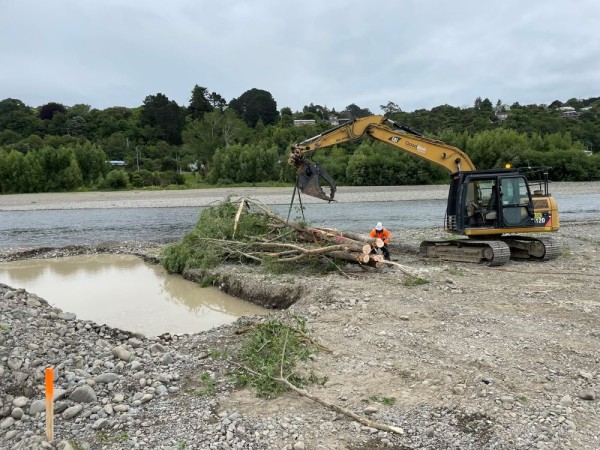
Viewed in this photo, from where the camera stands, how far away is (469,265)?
539 inches

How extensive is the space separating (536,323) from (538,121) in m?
85.2

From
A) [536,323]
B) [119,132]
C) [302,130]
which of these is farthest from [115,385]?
[119,132]

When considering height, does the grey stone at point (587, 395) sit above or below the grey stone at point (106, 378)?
above

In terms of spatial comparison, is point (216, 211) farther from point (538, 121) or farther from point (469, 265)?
point (538, 121)

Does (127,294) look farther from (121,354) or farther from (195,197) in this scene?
(195,197)

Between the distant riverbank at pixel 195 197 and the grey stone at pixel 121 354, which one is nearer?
the grey stone at pixel 121 354

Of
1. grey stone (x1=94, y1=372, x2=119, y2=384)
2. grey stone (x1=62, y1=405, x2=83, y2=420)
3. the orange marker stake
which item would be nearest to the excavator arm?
grey stone (x1=94, y1=372, x2=119, y2=384)

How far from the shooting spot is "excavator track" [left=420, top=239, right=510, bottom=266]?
13250 millimetres

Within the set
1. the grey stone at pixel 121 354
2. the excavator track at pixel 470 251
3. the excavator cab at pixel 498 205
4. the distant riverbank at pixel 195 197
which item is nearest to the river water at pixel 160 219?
the distant riverbank at pixel 195 197

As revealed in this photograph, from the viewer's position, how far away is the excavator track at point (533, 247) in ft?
45.1

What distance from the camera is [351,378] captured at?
634 cm

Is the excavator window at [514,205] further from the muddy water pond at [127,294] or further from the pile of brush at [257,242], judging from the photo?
the muddy water pond at [127,294]

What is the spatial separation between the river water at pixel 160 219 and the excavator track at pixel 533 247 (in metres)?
9.24

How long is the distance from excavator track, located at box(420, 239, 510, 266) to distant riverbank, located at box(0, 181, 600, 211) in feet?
84.2
